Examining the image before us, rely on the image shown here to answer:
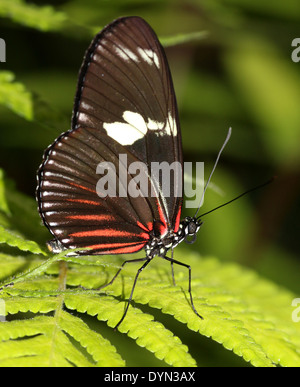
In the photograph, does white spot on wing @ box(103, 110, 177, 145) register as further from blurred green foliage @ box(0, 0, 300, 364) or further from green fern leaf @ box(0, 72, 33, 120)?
blurred green foliage @ box(0, 0, 300, 364)

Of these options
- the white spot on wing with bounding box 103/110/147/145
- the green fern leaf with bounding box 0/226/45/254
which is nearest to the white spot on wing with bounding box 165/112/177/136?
the white spot on wing with bounding box 103/110/147/145

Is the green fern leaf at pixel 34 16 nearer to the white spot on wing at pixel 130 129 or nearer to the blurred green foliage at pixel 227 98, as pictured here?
the white spot on wing at pixel 130 129

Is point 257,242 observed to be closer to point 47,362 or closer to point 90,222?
point 90,222

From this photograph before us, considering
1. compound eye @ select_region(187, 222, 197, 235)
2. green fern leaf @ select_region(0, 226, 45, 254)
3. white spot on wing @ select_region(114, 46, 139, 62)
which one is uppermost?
white spot on wing @ select_region(114, 46, 139, 62)

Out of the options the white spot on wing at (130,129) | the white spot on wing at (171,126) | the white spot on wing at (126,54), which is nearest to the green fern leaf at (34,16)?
the white spot on wing at (126,54)

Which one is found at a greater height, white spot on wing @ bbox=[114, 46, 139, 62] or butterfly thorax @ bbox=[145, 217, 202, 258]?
white spot on wing @ bbox=[114, 46, 139, 62]
